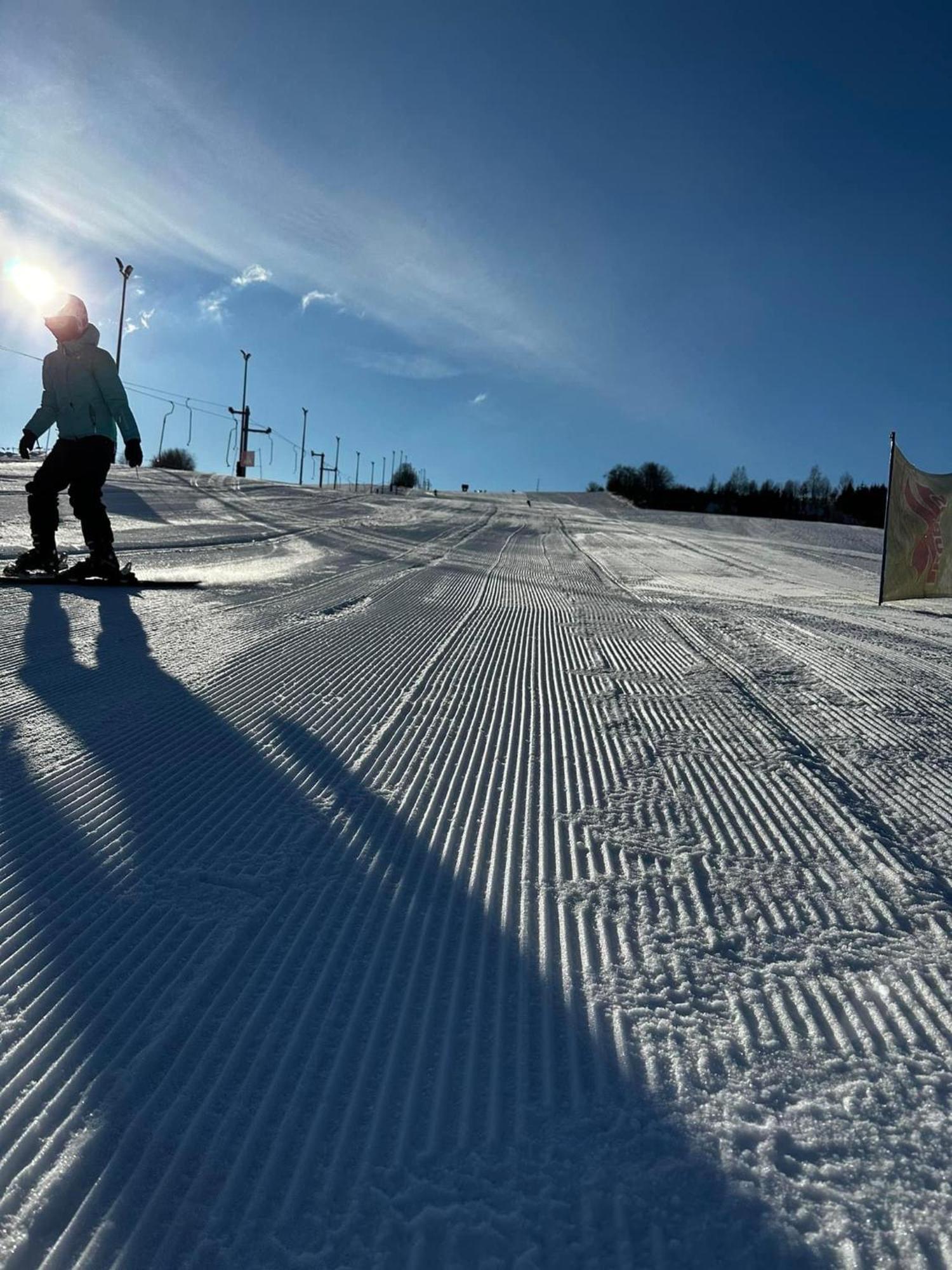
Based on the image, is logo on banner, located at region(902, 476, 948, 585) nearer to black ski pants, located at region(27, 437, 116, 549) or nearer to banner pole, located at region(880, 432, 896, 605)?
banner pole, located at region(880, 432, 896, 605)

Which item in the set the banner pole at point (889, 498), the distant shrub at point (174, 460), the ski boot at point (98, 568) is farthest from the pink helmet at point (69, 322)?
the distant shrub at point (174, 460)

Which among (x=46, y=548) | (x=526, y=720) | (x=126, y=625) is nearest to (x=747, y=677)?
(x=526, y=720)

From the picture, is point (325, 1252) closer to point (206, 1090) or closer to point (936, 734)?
point (206, 1090)

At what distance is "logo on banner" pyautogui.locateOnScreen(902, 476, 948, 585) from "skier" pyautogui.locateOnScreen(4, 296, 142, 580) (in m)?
7.55

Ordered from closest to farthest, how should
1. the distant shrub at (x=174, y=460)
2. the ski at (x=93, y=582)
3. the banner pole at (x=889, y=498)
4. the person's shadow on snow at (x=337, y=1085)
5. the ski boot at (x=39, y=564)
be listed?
the person's shadow on snow at (x=337, y=1085) → the ski at (x=93, y=582) → the ski boot at (x=39, y=564) → the banner pole at (x=889, y=498) → the distant shrub at (x=174, y=460)

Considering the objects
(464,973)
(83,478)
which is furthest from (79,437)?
(464,973)

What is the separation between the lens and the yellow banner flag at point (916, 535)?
8.69 metres

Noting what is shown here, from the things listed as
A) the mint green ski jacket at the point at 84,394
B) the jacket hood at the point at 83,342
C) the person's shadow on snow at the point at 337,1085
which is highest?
the jacket hood at the point at 83,342

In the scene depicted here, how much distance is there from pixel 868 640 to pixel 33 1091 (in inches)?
225

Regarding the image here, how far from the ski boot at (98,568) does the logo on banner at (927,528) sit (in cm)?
766

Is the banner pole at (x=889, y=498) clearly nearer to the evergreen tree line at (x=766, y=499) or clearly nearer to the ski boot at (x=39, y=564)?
the ski boot at (x=39, y=564)

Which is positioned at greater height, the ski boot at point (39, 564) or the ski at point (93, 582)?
the ski boot at point (39, 564)

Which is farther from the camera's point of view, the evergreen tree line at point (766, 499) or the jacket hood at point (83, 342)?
the evergreen tree line at point (766, 499)

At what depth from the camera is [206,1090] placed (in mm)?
1237
